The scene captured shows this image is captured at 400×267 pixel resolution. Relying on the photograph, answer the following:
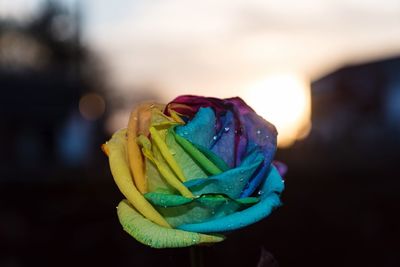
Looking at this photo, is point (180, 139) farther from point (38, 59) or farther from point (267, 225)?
point (38, 59)

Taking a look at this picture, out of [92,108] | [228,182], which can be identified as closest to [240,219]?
[228,182]

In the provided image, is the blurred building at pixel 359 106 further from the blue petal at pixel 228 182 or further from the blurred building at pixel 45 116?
the blurred building at pixel 45 116

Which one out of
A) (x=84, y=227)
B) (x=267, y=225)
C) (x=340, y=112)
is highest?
(x=340, y=112)

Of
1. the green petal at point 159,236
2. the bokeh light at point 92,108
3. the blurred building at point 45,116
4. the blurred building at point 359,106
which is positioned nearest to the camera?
the green petal at point 159,236

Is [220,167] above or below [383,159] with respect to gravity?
above

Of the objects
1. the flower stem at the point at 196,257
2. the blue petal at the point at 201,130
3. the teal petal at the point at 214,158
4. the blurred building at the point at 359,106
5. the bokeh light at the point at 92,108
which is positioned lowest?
the bokeh light at the point at 92,108

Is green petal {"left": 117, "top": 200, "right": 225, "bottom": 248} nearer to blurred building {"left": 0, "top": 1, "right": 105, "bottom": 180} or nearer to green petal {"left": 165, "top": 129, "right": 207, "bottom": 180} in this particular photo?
green petal {"left": 165, "top": 129, "right": 207, "bottom": 180}

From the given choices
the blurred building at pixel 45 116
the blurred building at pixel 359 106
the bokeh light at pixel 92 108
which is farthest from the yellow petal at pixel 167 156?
the bokeh light at pixel 92 108

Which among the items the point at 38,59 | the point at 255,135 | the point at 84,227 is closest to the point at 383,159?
the point at 84,227
